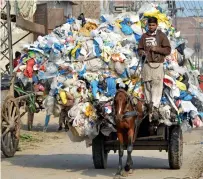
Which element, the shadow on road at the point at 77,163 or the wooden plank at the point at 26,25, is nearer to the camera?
the shadow on road at the point at 77,163

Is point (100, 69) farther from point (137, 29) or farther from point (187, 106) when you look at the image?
point (187, 106)

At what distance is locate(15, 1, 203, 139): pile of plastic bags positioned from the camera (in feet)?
35.8

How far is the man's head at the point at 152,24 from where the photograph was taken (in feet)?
35.9

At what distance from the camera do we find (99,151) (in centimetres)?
1132

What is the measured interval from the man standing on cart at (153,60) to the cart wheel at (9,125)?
3345 mm

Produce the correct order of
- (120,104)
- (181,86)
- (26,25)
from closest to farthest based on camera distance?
1. (120,104)
2. (181,86)
3. (26,25)

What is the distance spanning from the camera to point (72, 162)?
42.5ft

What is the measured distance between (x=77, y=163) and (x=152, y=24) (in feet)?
11.2

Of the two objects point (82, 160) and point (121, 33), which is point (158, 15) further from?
point (82, 160)

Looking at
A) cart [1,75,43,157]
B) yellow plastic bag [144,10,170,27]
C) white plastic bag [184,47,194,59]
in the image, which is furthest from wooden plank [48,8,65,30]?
white plastic bag [184,47,194,59]

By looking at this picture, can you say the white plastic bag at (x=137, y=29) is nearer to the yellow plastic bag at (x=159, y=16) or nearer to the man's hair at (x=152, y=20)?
the yellow plastic bag at (x=159, y=16)

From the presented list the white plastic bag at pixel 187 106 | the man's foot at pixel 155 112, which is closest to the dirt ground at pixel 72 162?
the man's foot at pixel 155 112

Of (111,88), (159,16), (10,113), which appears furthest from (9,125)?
(159,16)

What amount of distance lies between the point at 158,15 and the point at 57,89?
2.36 metres
